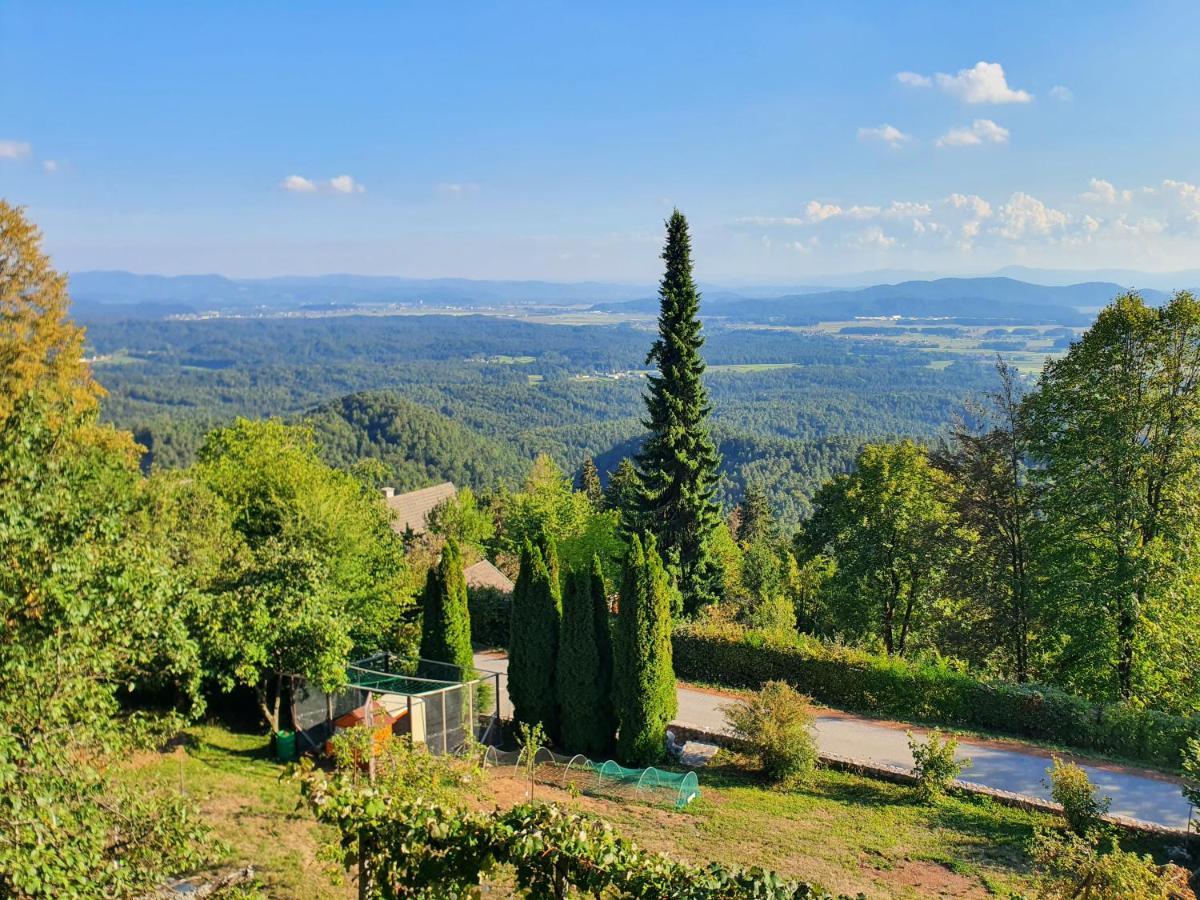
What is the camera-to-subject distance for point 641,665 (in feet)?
57.7

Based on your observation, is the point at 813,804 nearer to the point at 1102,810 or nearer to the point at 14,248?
the point at 1102,810

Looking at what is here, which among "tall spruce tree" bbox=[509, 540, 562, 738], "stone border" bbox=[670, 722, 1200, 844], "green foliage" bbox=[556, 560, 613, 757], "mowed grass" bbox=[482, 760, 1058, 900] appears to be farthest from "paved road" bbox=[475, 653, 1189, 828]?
"green foliage" bbox=[556, 560, 613, 757]

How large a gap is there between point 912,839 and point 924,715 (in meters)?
7.97

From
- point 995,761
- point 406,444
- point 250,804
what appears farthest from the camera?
point 406,444

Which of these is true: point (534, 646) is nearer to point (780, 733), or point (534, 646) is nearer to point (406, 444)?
point (780, 733)

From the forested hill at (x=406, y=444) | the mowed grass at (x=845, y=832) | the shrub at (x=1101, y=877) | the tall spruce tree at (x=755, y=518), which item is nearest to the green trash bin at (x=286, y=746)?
the mowed grass at (x=845, y=832)

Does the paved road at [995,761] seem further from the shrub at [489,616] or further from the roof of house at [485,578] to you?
the roof of house at [485,578]

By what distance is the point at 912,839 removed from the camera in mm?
13688

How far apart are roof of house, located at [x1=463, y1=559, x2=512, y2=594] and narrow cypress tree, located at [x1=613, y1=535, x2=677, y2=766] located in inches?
468

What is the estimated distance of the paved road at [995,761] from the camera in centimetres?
1556

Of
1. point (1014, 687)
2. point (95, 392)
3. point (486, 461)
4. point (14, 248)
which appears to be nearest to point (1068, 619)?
point (1014, 687)

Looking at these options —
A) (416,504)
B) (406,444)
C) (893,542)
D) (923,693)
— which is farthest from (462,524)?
(406,444)

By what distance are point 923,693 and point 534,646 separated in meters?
10.4

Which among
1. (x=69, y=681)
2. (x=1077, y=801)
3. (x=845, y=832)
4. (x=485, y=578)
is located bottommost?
(x=485, y=578)
